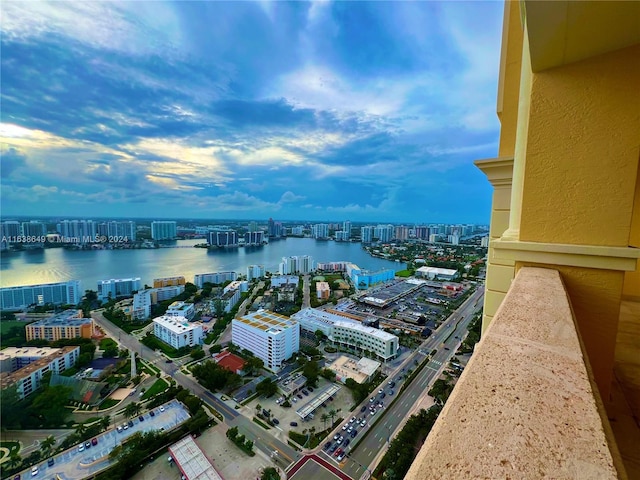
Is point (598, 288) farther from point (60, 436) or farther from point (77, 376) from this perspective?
point (77, 376)

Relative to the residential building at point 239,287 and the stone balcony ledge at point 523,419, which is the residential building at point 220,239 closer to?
the residential building at point 239,287

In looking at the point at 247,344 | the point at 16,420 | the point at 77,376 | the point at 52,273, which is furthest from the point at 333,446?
the point at 52,273

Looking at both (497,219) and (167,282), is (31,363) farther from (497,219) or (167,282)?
(497,219)

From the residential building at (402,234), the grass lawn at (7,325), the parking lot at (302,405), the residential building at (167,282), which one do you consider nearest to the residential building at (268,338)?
the parking lot at (302,405)

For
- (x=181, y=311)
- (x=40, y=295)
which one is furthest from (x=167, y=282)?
(x=40, y=295)

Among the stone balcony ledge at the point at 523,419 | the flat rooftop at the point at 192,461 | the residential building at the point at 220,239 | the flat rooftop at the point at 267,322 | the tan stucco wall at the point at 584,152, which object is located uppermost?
the tan stucco wall at the point at 584,152

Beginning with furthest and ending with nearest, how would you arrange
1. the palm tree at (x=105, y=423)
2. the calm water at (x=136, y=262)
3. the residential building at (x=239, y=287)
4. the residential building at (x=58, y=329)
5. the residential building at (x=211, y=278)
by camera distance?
1. the calm water at (x=136, y=262)
2. the residential building at (x=211, y=278)
3. the residential building at (x=239, y=287)
4. the residential building at (x=58, y=329)
5. the palm tree at (x=105, y=423)
